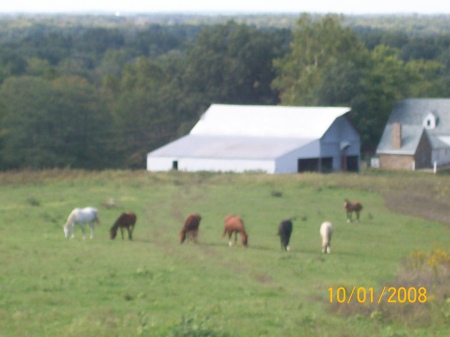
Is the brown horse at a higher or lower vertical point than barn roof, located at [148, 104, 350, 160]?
lower

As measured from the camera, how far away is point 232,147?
57656 millimetres

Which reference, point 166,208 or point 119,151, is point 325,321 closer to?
point 166,208

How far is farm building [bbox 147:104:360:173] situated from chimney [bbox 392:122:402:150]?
21.6 feet

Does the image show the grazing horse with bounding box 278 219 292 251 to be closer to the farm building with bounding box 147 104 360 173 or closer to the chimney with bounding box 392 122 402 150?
the farm building with bounding box 147 104 360 173

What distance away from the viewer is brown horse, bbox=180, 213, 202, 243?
961 inches

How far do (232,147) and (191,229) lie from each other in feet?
109

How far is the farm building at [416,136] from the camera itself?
225 ft

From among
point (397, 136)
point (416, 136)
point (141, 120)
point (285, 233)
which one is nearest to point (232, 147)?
point (397, 136)

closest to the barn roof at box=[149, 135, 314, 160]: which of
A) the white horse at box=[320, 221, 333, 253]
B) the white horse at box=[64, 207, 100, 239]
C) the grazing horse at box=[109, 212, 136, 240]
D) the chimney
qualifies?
the chimney

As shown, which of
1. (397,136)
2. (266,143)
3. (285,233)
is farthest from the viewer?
(397,136)

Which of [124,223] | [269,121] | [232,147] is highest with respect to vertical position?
[269,121]

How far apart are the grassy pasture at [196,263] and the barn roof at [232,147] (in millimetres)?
14169

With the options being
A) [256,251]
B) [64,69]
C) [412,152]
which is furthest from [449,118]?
[256,251]
